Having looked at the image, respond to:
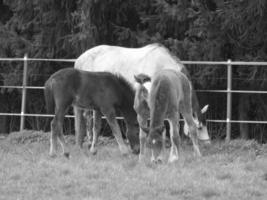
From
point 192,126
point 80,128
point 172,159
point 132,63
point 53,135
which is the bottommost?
point 80,128

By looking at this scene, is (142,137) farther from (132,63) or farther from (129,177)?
(132,63)

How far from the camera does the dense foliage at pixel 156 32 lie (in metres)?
15.5

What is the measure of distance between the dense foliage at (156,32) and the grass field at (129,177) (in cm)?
448

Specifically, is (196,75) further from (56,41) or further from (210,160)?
(210,160)

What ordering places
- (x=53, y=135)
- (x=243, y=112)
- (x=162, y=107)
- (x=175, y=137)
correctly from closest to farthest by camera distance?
1. (x=162, y=107)
2. (x=175, y=137)
3. (x=53, y=135)
4. (x=243, y=112)

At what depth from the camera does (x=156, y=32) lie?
17.0 m

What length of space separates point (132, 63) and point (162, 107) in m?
3.40

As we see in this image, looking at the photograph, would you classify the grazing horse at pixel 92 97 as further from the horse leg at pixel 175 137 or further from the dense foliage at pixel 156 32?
the dense foliage at pixel 156 32

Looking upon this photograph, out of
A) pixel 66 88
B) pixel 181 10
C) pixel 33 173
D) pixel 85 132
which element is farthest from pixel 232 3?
pixel 33 173

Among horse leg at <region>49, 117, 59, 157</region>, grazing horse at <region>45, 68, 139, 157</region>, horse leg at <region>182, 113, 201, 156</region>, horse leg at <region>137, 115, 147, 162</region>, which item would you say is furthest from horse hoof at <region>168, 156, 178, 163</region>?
horse leg at <region>49, 117, 59, 157</region>

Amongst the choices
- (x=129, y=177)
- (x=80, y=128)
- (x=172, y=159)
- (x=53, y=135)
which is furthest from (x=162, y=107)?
(x=80, y=128)

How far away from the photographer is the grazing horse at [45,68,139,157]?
1144 cm

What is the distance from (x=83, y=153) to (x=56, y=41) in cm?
673

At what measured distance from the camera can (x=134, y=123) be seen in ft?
39.2
